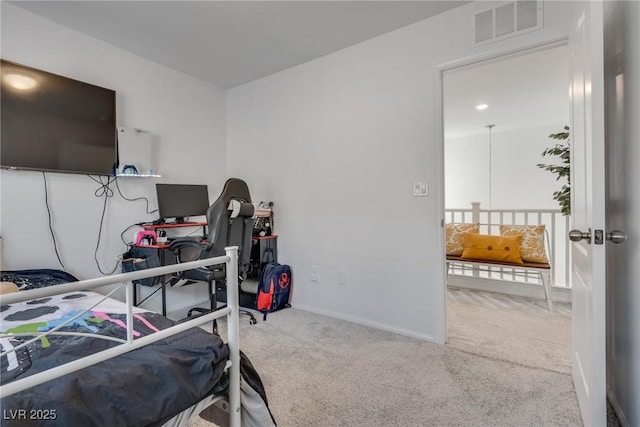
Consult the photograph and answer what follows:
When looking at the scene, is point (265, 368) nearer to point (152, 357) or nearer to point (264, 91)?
point (152, 357)

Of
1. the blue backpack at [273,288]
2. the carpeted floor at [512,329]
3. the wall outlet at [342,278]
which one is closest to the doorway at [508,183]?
the carpeted floor at [512,329]

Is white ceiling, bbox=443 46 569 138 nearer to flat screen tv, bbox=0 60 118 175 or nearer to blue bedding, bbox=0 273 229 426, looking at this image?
blue bedding, bbox=0 273 229 426

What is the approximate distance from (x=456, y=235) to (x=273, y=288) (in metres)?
2.47

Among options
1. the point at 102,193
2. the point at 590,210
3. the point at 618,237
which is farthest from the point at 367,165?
the point at 102,193

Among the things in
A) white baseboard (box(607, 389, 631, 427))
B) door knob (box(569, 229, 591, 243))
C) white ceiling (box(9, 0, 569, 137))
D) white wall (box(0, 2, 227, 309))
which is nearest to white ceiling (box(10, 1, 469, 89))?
white ceiling (box(9, 0, 569, 137))

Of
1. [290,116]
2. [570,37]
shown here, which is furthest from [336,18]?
[570,37]

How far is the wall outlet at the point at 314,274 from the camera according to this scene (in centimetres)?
303

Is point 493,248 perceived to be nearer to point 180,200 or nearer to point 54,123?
point 180,200

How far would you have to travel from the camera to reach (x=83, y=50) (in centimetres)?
250

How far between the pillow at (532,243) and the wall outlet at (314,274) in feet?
7.51

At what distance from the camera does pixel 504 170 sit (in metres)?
5.46

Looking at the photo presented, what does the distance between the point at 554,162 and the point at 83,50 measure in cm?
614

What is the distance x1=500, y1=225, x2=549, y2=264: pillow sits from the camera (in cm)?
340

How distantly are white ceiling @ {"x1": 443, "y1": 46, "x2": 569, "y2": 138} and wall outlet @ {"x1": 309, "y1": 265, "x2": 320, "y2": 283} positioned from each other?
1993mm
